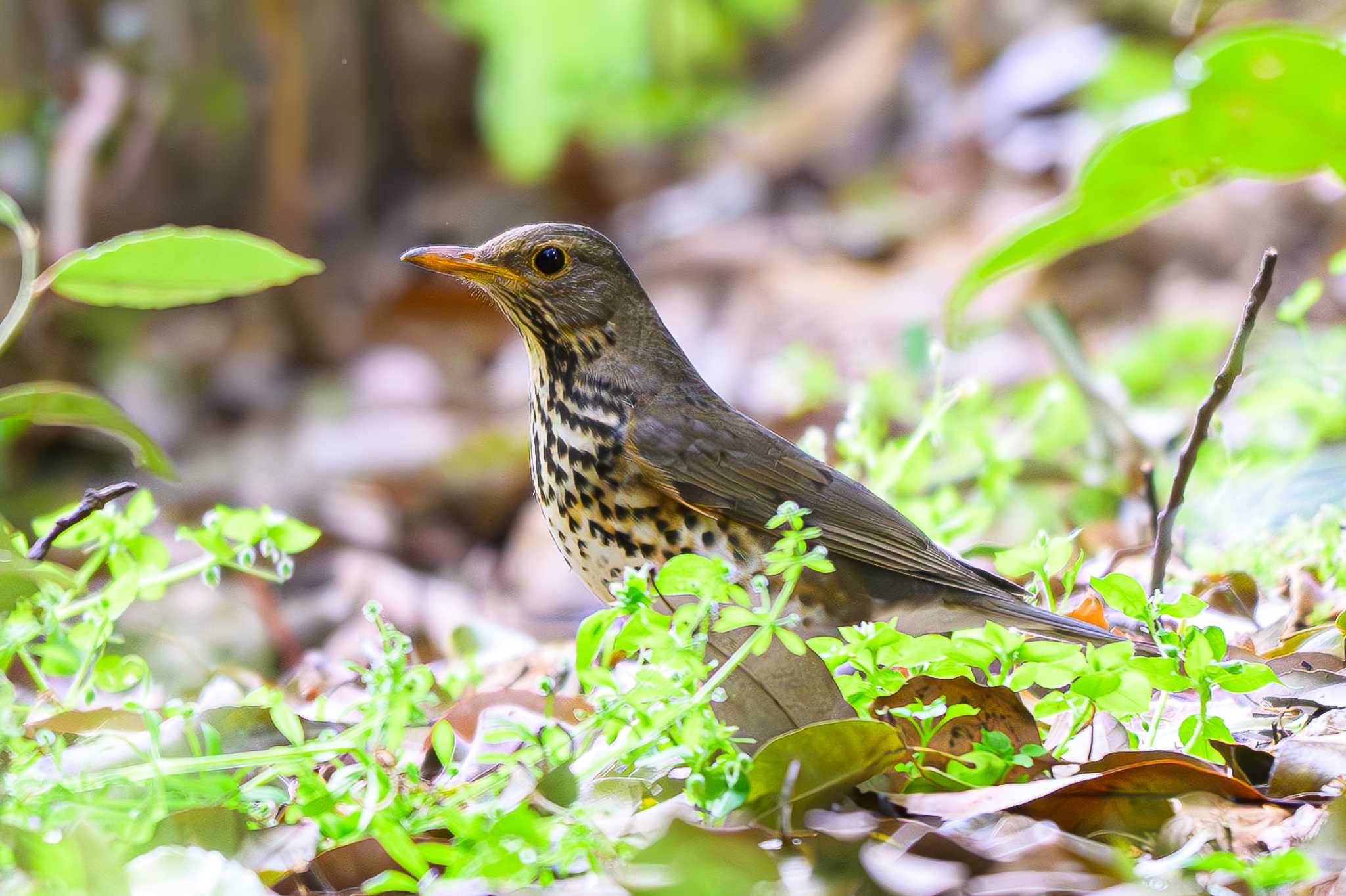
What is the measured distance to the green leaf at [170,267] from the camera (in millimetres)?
2139

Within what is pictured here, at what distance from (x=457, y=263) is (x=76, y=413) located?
0.86 meters

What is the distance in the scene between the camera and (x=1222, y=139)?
1753mm

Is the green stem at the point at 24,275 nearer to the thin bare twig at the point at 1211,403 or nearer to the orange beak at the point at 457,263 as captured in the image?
the orange beak at the point at 457,263

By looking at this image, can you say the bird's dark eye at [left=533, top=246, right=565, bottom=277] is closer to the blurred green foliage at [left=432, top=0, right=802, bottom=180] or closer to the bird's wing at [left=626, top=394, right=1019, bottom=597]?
the bird's wing at [left=626, top=394, right=1019, bottom=597]

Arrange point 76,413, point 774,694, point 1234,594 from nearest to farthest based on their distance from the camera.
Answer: point 774,694 < point 76,413 < point 1234,594

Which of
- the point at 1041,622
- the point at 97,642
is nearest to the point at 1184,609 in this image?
the point at 1041,622

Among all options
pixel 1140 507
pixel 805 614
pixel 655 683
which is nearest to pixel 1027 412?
pixel 1140 507

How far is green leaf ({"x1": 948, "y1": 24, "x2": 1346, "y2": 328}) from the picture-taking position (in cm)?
171

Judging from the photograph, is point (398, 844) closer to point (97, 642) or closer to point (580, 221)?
point (97, 642)

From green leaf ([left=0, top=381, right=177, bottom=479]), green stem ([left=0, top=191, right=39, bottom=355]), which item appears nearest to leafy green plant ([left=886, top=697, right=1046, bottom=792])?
green leaf ([left=0, top=381, right=177, bottom=479])

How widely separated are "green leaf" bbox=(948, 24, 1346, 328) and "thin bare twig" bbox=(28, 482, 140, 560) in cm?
137

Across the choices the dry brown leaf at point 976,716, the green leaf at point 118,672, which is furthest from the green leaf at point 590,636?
the green leaf at point 118,672

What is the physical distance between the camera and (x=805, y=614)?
2588 mm

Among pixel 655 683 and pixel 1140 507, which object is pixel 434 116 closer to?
pixel 1140 507
